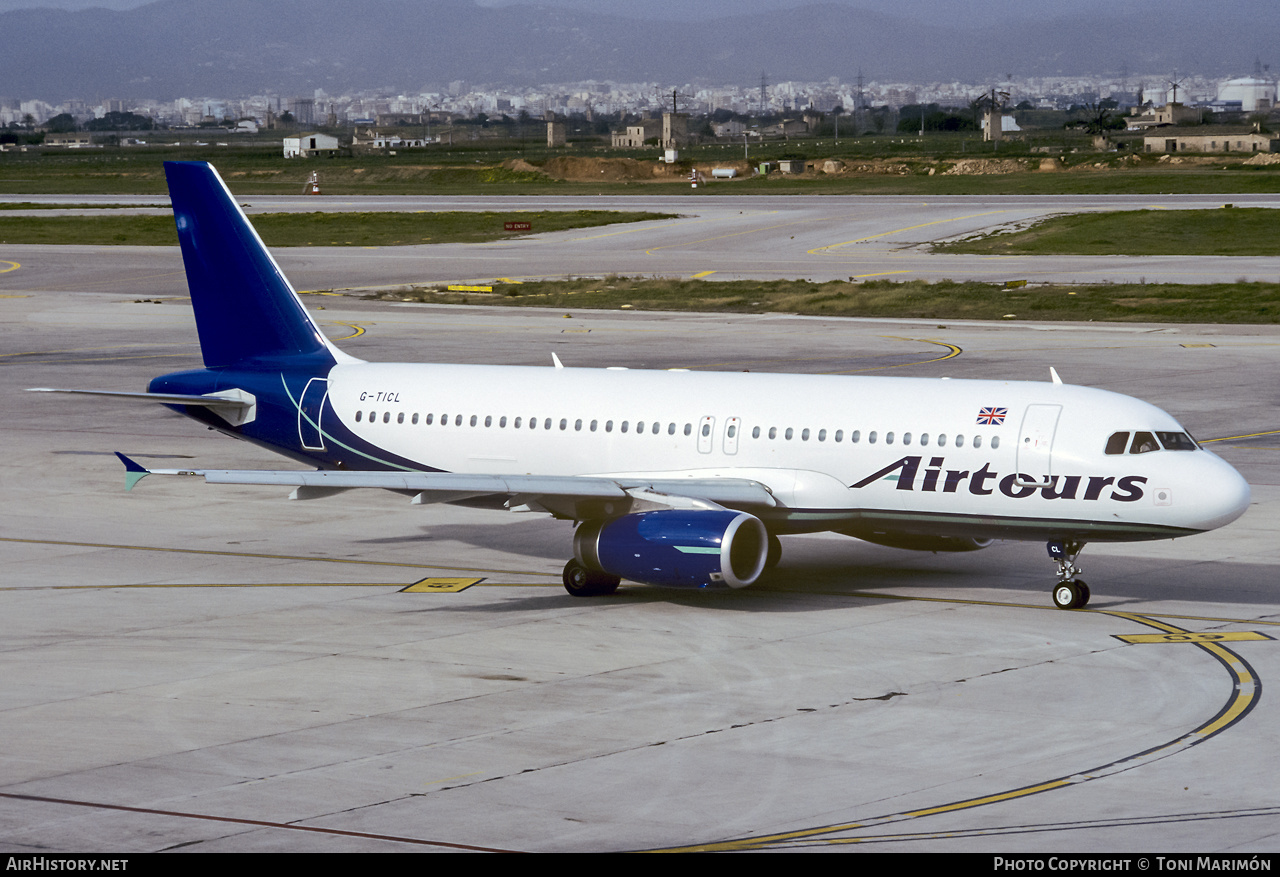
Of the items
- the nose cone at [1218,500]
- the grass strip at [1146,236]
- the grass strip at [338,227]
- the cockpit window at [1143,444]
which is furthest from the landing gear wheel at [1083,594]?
the grass strip at [338,227]

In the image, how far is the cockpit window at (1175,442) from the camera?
28406 mm

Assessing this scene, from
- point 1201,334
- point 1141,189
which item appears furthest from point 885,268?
point 1141,189

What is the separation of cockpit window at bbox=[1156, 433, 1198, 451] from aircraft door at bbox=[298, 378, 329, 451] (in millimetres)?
16954

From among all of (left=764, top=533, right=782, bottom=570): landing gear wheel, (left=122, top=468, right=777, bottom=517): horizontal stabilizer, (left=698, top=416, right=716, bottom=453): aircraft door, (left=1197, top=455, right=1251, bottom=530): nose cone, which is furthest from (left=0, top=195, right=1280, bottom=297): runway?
(left=122, top=468, right=777, bottom=517): horizontal stabilizer

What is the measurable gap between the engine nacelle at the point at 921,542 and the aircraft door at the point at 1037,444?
3.18 m

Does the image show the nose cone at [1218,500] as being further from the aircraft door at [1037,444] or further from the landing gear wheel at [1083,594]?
the aircraft door at [1037,444]

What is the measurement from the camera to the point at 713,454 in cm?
3116

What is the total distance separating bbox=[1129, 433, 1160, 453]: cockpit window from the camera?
92.7 ft

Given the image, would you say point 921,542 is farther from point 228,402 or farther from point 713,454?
point 228,402

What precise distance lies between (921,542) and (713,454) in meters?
4.53

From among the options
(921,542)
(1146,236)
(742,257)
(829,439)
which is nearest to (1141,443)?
(921,542)

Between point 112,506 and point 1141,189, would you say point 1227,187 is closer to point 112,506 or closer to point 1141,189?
point 1141,189

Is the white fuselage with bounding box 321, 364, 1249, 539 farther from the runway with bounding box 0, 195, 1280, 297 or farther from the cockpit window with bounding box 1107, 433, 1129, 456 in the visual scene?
the runway with bounding box 0, 195, 1280, 297

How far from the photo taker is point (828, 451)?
98.8 feet
